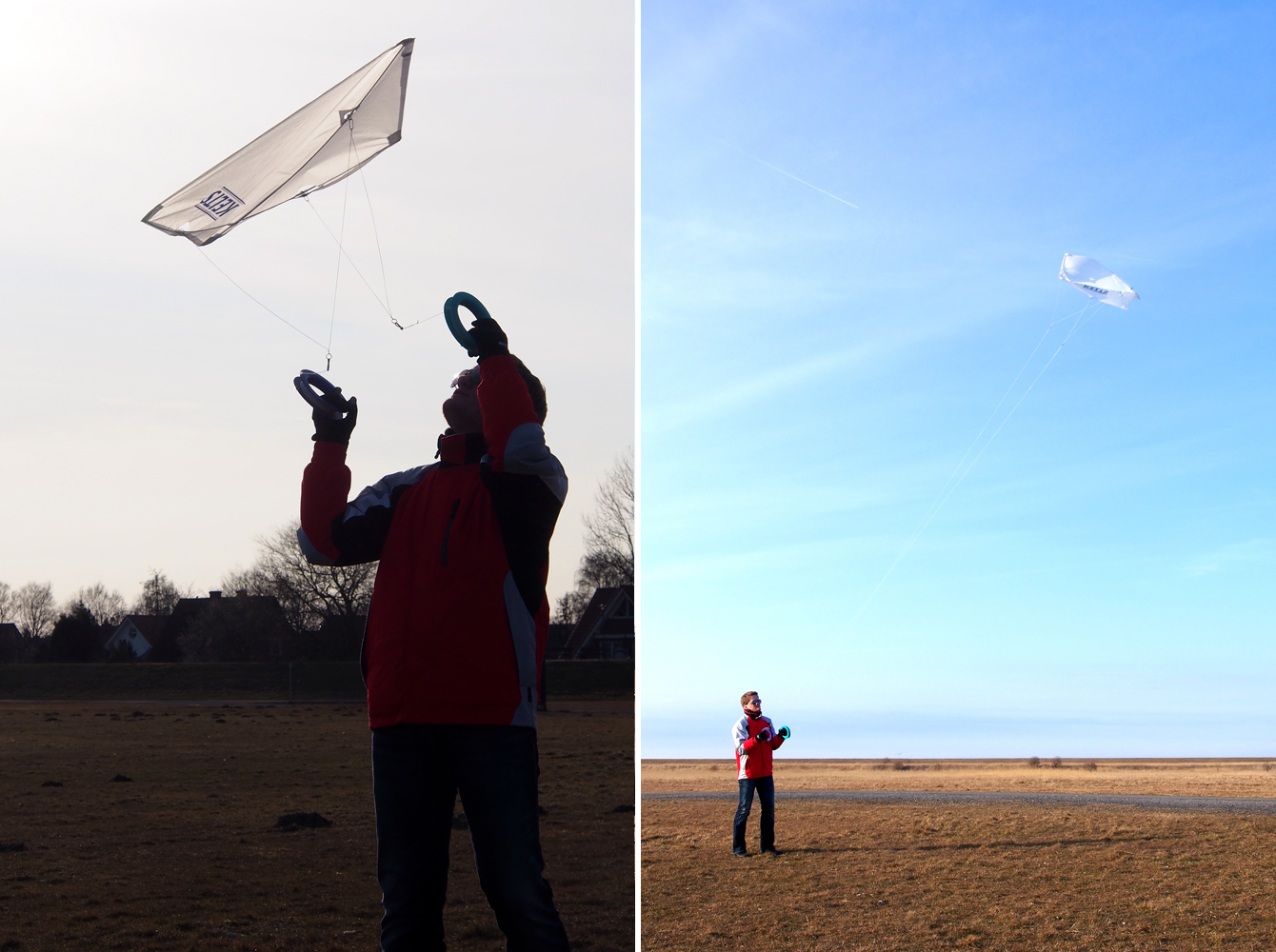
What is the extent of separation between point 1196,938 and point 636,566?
3.65m

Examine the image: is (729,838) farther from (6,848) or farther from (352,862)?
(6,848)

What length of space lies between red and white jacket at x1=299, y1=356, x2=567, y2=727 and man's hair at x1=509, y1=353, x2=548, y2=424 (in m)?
0.08

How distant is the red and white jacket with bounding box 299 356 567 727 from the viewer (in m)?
2.01

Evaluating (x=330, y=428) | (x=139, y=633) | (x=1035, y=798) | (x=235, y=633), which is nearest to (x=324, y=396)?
(x=330, y=428)

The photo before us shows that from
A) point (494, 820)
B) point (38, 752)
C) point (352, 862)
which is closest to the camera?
point (494, 820)

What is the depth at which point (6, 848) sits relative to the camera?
6336 millimetres

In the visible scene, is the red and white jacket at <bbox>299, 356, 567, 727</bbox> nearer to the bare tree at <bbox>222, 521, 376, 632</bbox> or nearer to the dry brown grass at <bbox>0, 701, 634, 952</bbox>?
the dry brown grass at <bbox>0, 701, 634, 952</bbox>

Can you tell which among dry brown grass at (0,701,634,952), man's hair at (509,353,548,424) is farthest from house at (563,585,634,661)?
man's hair at (509,353,548,424)

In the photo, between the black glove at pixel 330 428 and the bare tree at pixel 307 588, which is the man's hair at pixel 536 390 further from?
the bare tree at pixel 307 588

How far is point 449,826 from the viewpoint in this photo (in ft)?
6.57

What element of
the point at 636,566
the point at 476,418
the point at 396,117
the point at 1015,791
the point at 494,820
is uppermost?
the point at 396,117

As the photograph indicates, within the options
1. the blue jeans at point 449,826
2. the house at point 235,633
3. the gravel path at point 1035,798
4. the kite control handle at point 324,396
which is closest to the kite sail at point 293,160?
the kite control handle at point 324,396

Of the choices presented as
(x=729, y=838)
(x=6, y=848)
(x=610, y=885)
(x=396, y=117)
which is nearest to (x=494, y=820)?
(x=396, y=117)

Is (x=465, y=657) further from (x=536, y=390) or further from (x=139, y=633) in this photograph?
(x=139, y=633)
